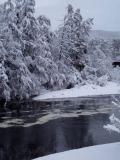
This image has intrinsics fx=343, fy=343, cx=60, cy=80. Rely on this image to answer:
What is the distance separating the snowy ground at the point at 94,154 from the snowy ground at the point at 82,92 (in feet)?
69.7

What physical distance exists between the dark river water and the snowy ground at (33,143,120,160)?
4.18 ft

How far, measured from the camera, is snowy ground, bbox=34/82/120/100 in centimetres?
3365

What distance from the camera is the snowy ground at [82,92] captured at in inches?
1325

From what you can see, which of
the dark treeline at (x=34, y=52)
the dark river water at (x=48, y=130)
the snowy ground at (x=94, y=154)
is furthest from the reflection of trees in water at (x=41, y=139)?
the dark treeline at (x=34, y=52)

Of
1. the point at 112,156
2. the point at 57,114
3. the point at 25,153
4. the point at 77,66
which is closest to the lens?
the point at 112,156

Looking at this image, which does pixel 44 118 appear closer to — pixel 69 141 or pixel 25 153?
pixel 69 141

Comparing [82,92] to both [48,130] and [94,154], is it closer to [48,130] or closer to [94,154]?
[48,130]

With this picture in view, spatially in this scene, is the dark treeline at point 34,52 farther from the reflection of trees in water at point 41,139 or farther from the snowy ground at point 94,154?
the snowy ground at point 94,154

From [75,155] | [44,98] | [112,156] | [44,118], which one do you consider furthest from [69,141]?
[44,98]

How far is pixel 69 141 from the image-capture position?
1388 cm

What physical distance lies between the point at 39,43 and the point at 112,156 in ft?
82.5

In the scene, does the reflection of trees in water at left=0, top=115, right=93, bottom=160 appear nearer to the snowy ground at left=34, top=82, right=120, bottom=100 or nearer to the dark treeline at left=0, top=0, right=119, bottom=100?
the dark treeline at left=0, top=0, right=119, bottom=100

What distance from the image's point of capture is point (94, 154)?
32.6 ft

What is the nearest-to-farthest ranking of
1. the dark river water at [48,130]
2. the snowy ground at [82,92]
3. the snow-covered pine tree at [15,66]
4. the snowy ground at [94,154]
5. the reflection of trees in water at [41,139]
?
1. the snowy ground at [94,154]
2. the reflection of trees in water at [41,139]
3. the dark river water at [48,130]
4. the snow-covered pine tree at [15,66]
5. the snowy ground at [82,92]
